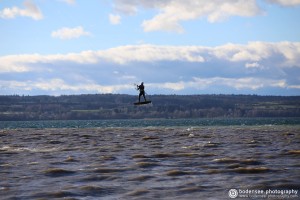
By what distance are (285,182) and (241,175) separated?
2.99m

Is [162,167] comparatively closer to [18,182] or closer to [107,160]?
[107,160]

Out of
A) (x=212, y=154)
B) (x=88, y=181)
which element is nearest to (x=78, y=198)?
(x=88, y=181)

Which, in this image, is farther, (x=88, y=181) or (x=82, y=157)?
(x=82, y=157)

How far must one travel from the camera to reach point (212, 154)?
104 ft

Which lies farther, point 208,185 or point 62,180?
point 62,180

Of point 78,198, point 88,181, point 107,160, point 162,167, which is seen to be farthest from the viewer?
point 107,160

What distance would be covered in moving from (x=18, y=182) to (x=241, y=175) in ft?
37.2

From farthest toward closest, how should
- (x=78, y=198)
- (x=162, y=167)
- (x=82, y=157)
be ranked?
(x=82, y=157) < (x=162, y=167) < (x=78, y=198)

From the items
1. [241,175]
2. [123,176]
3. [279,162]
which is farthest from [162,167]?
[279,162]

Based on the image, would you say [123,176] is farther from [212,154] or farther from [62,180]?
[212,154]

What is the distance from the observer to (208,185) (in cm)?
1917

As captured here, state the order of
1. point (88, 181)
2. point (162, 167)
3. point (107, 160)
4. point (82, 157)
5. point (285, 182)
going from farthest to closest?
point (82, 157), point (107, 160), point (162, 167), point (88, 181), point (285, 182)

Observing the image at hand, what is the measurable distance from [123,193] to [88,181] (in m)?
3.57

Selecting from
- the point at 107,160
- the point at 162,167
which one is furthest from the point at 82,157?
the point at 162,167
